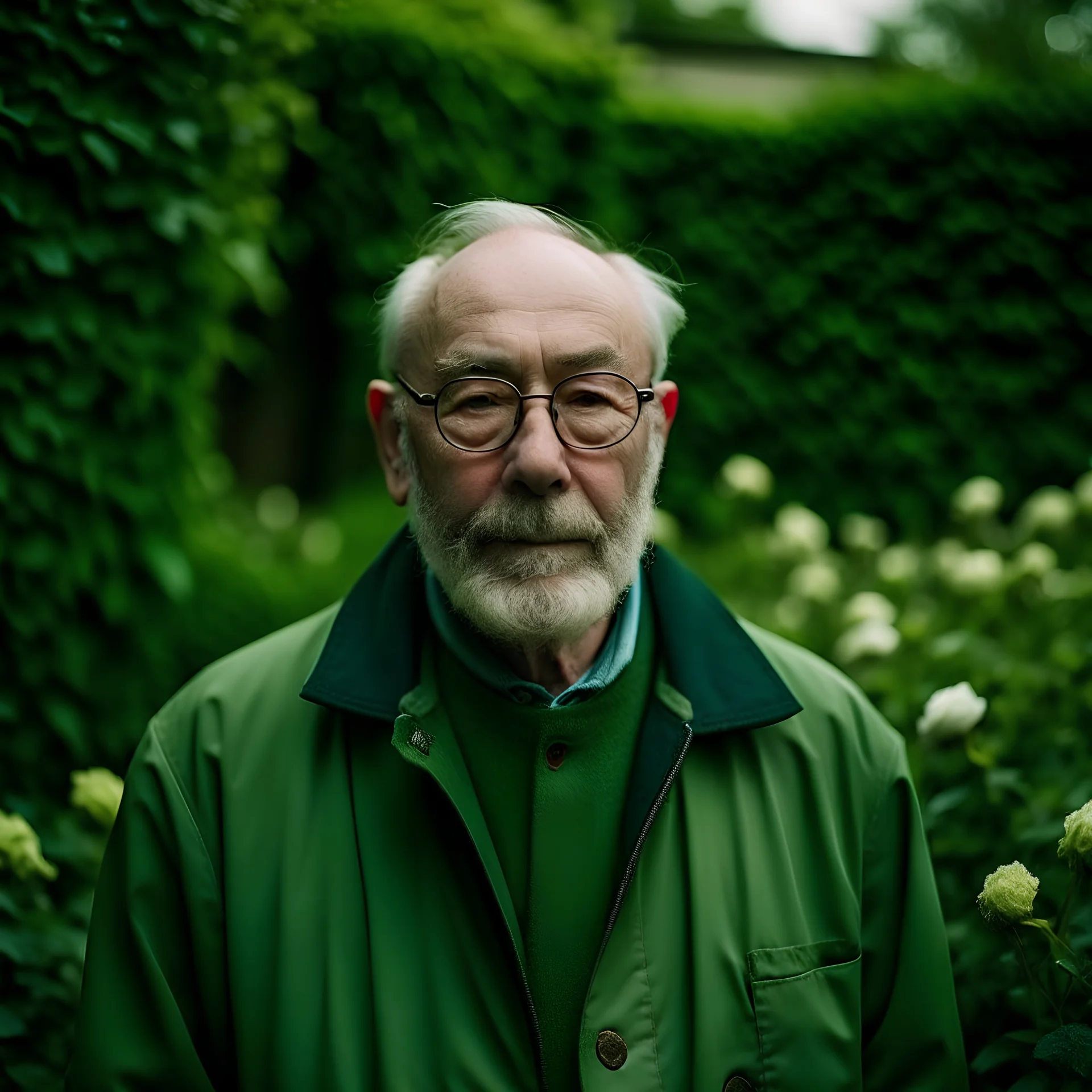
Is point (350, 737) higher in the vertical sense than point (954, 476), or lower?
lower

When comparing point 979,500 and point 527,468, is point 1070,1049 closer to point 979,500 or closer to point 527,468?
point 527,468

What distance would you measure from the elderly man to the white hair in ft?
0.21

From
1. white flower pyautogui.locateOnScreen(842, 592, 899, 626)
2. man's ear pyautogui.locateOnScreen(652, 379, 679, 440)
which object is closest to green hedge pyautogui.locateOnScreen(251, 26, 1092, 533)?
white flower pyautogui.locateOnScreen(842, 592, 899, 626)

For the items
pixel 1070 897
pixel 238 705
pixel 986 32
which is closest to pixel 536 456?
pixel 238 705

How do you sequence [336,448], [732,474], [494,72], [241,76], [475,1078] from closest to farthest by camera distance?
1. [475,1078]
2. [241,76]
3. [732,474]
4. [494,72]
5. [336,448]

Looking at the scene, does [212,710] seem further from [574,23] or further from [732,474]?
[574,23]

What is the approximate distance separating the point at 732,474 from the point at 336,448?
322 centimetres

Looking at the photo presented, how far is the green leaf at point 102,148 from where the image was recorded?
2520 millimetres

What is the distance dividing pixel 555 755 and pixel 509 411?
69cm

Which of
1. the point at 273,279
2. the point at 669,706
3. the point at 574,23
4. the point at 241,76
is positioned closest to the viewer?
the point at 669,706

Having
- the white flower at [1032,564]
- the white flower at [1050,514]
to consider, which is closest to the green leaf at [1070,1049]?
the white flower at [1032,564]

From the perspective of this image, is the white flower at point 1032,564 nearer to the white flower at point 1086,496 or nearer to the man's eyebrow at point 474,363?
the white flower at point 1086,496

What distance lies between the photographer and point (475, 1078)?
173 cm

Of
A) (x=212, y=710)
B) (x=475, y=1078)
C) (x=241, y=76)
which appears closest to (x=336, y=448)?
(x=241, y=76)
